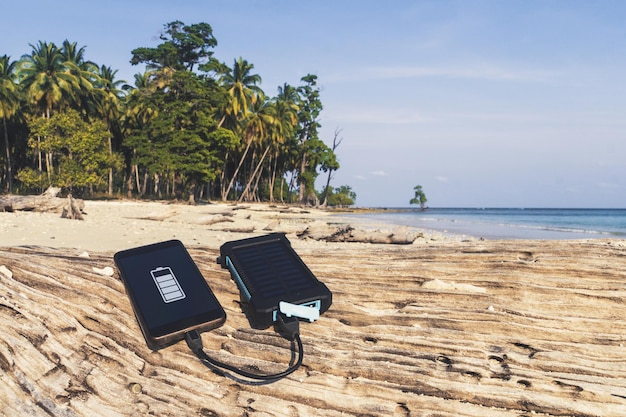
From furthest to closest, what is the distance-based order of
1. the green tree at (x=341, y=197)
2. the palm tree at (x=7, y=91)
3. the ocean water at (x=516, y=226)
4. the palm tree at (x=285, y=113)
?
the green tree at (x=341, y=197) < the palm tree at (x=285, y=113) < the palm tree at (x=7, y=91) < the ocean water at (x=516, y=226)

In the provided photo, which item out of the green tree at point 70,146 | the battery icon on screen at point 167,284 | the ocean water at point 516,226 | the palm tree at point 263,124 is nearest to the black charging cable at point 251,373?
the battery icon on screen at point 167,284

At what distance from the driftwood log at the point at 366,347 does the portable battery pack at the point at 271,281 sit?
0.11m

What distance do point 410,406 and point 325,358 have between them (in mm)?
384

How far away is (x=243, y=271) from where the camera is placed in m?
1.93

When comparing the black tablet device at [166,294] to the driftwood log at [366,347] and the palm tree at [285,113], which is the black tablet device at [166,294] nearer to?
the driftwood log at [366,347]

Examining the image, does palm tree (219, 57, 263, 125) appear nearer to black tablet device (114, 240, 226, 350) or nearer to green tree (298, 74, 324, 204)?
green tree (298, 74, 324, 204)

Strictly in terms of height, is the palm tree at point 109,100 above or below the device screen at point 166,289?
above

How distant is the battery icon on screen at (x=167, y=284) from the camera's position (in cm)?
176

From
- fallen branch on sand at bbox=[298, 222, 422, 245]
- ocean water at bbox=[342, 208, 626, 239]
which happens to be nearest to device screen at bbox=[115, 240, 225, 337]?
fallen branch on sand at bbox=[298, 222, 422, 245]

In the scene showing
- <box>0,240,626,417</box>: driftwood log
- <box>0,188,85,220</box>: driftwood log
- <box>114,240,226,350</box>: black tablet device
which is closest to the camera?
<box>0,240,626,417</box>: driftwood log

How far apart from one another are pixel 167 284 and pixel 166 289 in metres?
0.03

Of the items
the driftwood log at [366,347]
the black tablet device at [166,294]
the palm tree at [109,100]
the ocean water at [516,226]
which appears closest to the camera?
the driftwood log at [366,347]

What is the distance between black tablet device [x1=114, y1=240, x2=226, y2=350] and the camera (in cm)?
170

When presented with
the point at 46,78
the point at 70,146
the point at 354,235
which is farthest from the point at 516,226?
the point at 46,78
